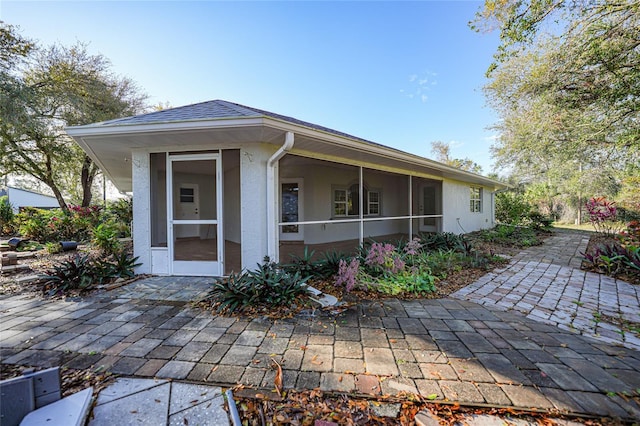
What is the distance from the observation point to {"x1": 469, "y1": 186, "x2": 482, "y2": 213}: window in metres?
11.2

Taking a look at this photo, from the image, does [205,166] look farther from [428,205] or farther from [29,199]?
[29,199]

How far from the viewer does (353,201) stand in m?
8.89

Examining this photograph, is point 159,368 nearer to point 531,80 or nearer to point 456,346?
point 456,346

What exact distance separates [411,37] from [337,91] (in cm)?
356

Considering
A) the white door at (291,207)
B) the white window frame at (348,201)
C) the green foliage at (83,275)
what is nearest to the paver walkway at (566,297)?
the white window frame at (348,201)

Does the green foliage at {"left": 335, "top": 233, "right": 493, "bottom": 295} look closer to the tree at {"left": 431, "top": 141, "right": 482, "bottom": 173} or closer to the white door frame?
the white door frame

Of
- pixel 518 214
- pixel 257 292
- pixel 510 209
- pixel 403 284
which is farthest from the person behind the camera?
pixel 510 209

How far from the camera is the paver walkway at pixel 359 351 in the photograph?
5.78ft

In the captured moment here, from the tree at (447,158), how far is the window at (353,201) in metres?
22.7

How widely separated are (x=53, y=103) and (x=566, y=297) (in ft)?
57.3

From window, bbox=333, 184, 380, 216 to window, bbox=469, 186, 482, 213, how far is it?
15.6 feet

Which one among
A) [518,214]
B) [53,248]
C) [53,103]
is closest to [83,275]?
[53,248]

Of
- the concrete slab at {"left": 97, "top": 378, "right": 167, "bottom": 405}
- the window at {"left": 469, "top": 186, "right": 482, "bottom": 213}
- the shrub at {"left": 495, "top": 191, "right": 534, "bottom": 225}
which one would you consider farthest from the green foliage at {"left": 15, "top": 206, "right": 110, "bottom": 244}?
the shrub at {"left": 495, "top": 191, "right": 534, "bottom": 225}

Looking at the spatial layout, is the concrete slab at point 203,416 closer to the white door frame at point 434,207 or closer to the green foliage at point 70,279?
the green foliage at point 70,279
